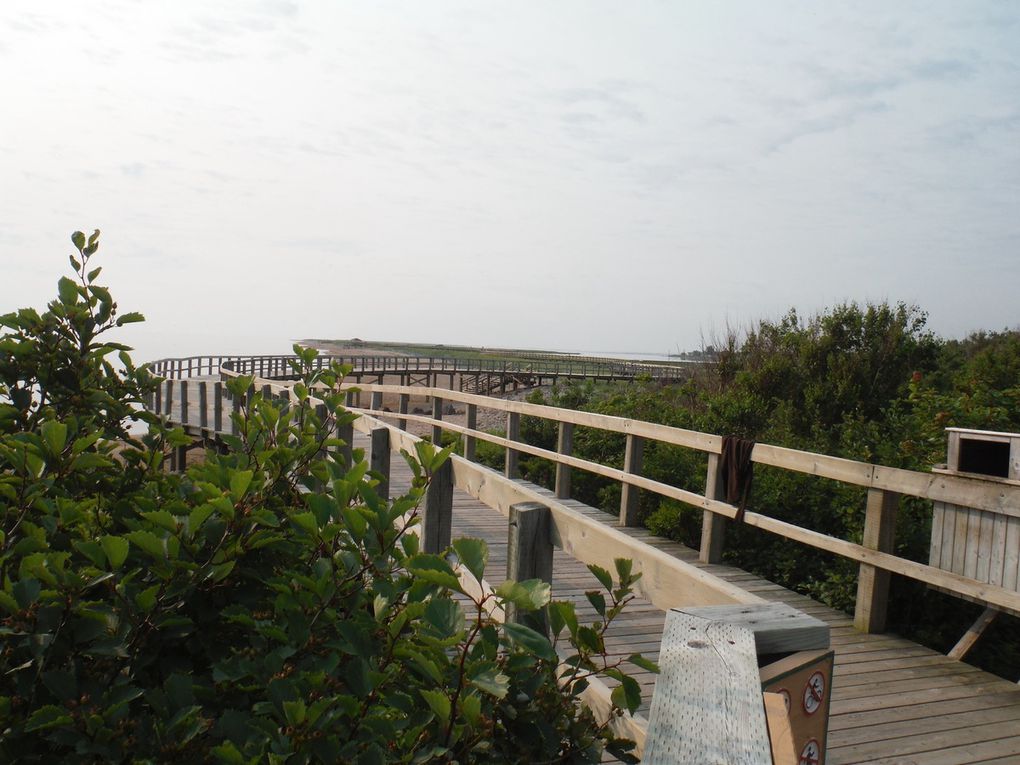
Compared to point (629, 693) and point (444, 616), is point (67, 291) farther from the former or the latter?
point (629, 693)

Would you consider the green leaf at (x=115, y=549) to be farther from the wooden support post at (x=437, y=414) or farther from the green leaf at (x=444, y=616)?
the wooden support post at (x=437, y=414)

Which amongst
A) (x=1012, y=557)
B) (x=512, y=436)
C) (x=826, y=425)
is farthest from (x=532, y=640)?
(x=826, y=425)

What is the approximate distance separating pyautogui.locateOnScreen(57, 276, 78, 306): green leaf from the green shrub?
3.70 feet

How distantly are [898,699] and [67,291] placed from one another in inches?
163

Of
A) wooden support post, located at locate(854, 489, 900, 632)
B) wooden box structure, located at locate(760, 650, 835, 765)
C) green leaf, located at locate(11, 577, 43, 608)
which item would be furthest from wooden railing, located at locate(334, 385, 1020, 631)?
green leaf, located at locate(11, 577, 43, 608)

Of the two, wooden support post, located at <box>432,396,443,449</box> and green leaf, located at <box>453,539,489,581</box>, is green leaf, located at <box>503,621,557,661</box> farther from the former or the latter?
wooden support post, located at <box>432,396,443,449</box>

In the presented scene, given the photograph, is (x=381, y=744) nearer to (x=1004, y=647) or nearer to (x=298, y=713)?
(x=298, y=713)

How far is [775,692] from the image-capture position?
190 centimetres

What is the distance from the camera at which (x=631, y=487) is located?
8.38m

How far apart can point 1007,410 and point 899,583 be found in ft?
10.8

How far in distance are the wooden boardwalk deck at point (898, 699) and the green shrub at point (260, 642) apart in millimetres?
2261

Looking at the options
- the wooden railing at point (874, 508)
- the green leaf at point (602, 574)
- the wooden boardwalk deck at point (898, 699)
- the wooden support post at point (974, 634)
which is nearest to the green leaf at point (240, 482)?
the green leaf at point (602, 574)

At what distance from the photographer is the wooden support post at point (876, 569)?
515 cm

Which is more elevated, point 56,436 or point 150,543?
point 56,436
